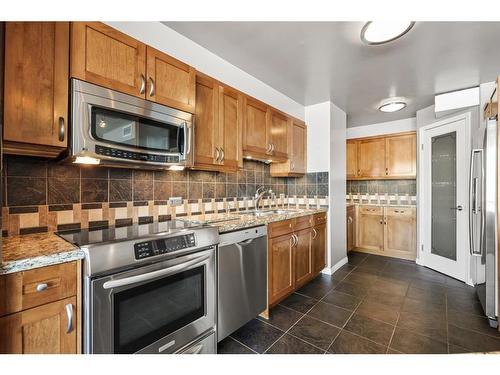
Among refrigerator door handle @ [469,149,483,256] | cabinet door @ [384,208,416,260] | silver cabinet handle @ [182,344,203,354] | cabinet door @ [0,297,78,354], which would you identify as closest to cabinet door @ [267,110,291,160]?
refrigerator door handle @ [469,149,483,256]

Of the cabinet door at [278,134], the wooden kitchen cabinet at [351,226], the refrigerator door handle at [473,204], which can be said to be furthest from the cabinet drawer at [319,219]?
the refrigerator door handle at [473,204]

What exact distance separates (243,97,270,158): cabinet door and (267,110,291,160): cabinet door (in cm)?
11

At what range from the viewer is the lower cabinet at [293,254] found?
6.95 ft

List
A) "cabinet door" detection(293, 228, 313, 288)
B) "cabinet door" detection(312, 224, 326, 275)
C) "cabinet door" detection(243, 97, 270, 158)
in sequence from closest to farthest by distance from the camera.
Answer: "cabinet door" detection(243, 97, 270, 158) < "cabinet door" detection(293, 228, 313, 288) < "cabinet door" detection(312, 224, 326, 275)

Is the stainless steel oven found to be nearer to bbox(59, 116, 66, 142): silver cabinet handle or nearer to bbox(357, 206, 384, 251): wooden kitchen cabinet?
bbox(59, 116, 66, 142): silver cabinet handle

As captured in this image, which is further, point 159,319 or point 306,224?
point 306,224

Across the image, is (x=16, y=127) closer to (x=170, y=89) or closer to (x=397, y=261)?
(x=170, y=89)

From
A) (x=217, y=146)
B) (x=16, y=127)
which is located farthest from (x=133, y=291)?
(x=217, y=146)

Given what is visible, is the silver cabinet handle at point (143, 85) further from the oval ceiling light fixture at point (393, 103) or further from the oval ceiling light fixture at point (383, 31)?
the oval ceiling light fixture at point (393, 103)

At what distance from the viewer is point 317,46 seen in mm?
1988

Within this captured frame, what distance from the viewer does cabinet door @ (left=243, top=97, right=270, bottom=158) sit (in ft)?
7.70

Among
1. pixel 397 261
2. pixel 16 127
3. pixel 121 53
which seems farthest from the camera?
pixel 397 261

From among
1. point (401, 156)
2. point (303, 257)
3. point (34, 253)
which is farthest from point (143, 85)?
point (401, 156)

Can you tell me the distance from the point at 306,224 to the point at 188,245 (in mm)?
1633
